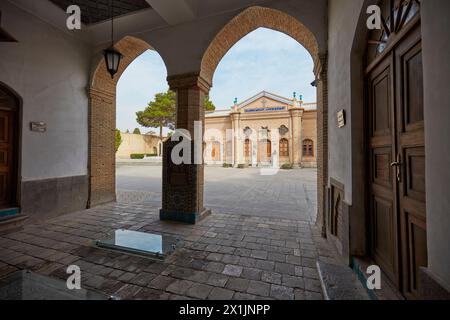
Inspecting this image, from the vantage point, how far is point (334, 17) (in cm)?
346

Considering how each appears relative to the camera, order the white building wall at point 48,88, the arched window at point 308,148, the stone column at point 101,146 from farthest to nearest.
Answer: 1. the arched window at point 308,148
2. the stone column at point 101,146
3. the white building wall at point 48,88

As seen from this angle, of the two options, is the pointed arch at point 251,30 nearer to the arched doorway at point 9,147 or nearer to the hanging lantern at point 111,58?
the hanging lantern at point 111,58

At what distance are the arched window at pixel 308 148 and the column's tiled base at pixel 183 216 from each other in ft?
70.3

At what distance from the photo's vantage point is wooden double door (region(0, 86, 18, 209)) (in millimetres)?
4258

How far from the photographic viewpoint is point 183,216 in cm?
467

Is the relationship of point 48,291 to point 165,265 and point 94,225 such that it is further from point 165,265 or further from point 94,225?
point 94,225

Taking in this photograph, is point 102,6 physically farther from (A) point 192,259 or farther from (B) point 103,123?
(A) point 192,259

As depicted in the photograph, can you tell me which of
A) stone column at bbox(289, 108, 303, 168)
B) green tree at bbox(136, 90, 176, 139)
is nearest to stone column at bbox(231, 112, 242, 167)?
stone column at bbox(289, 108, 303, 168)

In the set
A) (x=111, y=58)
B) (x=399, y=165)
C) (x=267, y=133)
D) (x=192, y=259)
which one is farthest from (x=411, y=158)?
(x=267, y=133)

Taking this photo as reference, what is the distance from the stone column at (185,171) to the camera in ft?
15.3

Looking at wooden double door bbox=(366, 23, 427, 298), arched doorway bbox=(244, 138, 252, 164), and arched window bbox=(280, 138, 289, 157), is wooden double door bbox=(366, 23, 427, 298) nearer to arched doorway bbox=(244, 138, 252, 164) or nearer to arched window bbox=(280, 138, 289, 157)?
arched window bbox=(280, 138, 289, 157)

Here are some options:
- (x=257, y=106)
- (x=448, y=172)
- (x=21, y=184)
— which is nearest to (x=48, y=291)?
(x=21, y=184)

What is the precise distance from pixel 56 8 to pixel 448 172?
7.30m

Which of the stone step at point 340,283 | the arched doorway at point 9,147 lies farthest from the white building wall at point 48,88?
the stone step at point 340,283
